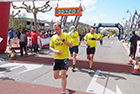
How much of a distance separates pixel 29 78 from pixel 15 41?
7.02 m

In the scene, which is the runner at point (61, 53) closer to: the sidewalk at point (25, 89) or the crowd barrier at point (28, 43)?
the sidewalk at point (25, 89)

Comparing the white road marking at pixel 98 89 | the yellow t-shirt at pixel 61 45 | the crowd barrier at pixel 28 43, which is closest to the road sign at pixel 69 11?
the crowd barrier at pixel 28 43

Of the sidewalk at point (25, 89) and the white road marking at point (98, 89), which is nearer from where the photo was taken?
the sidewalk at point (25, 89)

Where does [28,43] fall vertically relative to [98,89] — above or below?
above

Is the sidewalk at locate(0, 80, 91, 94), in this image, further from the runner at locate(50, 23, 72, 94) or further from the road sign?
the road sign

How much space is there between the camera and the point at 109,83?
185 inches

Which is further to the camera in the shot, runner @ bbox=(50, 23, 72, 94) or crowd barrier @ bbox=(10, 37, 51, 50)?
crowd barrier @ bbox=(10, 37, 51, 50)

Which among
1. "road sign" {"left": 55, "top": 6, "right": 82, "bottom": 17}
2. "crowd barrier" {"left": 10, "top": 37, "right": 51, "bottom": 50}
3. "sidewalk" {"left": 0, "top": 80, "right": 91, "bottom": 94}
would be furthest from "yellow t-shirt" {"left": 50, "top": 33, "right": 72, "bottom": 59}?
"road sign" {"left": 55, "top": 6, "right": 82, "bottom": 17}

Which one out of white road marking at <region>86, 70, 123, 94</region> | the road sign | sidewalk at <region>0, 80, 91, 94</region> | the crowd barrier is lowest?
white road marking at <region>86, 70, 123, 94</region>

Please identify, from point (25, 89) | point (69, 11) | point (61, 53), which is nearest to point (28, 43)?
point (69, 11)

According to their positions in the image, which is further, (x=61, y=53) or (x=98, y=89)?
(x=98, y=89)

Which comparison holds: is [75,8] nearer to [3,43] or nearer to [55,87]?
[3,43]

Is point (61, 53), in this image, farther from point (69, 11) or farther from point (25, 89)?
point (69, 11)

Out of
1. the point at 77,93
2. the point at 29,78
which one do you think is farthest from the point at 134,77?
the point at 29,78
